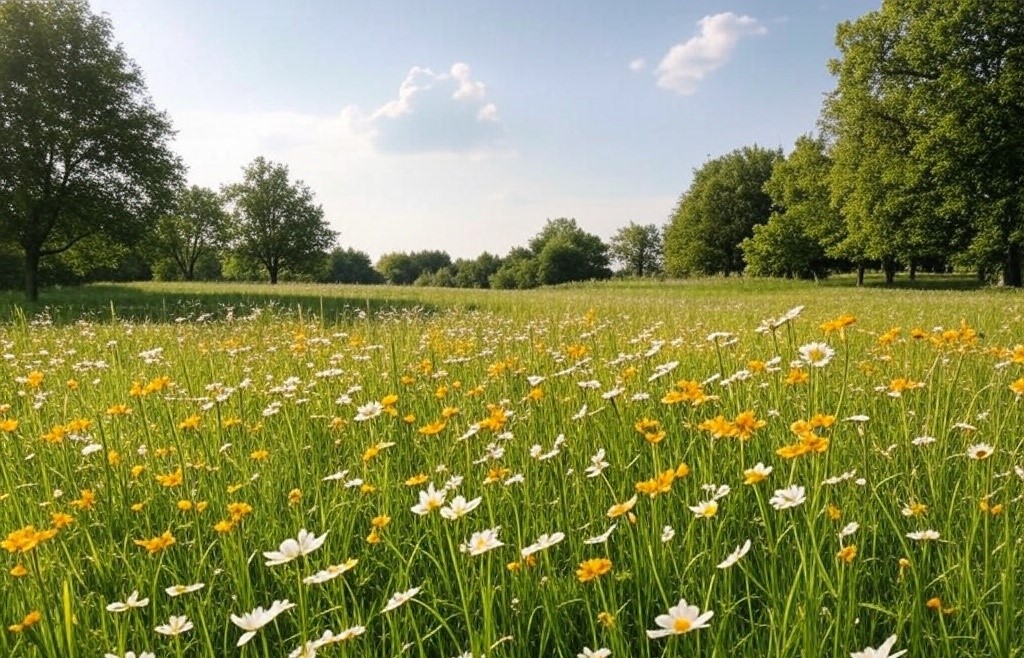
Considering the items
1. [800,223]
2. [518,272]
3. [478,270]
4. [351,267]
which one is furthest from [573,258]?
[800,223]

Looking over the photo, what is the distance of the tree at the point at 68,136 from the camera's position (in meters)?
20.3

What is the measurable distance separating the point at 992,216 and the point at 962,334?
3175 cm

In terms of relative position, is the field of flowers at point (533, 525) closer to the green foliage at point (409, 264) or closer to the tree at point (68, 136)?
the tree at point (68, 136)

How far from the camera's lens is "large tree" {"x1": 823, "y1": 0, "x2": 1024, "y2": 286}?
27594 millimetres

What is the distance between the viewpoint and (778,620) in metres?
1.73

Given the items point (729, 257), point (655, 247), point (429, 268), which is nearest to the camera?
point (729, 257)

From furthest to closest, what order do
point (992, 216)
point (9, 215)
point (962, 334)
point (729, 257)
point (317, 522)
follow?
point (729, 257) < point (992, 216) < point (9, 215) < point (962, 334) < point (317, 522)

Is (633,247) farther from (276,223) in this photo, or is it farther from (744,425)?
(744,425)

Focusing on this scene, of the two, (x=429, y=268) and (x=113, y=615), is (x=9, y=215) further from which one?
(x=429, y=268)

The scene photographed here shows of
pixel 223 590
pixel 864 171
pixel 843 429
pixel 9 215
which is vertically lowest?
pixel 223 590

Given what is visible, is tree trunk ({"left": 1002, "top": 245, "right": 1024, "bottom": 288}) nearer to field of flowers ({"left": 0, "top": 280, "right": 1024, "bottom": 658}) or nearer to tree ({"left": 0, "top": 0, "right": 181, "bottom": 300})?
field of flowers ({"left": 0, "top": 280, "right": 1024, "bottom": 658})

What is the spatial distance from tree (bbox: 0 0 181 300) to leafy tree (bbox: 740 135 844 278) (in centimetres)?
3597

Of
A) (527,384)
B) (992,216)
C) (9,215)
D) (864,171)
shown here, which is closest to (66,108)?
(9,215)

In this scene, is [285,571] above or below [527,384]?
below
